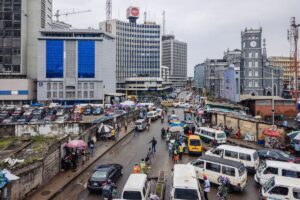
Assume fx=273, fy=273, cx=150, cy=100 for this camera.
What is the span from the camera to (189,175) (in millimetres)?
15805

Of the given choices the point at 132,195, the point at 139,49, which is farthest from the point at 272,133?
the point at 139,49

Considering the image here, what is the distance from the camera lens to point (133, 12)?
159 metres

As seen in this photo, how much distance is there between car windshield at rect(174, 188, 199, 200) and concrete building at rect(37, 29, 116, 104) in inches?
3150

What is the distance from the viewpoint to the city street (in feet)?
57.3

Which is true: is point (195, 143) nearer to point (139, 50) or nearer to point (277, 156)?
point (277, 156)

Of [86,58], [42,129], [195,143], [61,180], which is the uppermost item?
[86,58]

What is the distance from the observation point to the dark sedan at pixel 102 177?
1733cm

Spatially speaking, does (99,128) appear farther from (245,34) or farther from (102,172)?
(245,34)

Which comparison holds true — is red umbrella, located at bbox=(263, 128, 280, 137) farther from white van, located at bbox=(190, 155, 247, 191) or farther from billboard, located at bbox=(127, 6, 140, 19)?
billboard, located at bbox=(127, 6, 140, 19)

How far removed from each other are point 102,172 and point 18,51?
8757 centimetres

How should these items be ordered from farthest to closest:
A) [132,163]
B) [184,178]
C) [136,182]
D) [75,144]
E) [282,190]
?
[132,163] → [75,144] → [184,178] → [136,182] → [282,190]

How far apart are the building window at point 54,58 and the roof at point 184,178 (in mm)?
80235

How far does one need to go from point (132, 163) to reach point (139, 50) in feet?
454

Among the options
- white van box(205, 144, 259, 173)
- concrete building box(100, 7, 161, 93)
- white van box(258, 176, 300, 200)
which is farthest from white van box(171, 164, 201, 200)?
concrete building box(100, 7, 161, 93)
